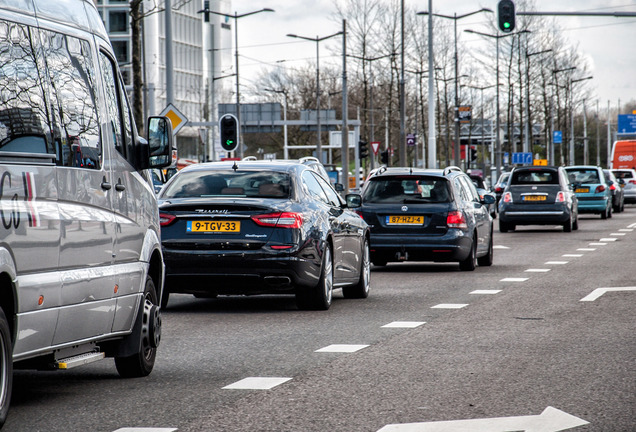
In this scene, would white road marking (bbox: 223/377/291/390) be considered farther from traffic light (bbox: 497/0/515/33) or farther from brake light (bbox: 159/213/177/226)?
traffic light (bbox: 497/0/515/33)

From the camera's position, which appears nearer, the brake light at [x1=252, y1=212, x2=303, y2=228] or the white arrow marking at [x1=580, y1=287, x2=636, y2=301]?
the brake light at [x1=252, y1=212, x2=303, y2=228]

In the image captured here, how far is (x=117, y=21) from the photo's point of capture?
10906 cm

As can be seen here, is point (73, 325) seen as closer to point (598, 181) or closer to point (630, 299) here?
point (630, 299)

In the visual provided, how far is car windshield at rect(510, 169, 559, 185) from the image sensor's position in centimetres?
3234

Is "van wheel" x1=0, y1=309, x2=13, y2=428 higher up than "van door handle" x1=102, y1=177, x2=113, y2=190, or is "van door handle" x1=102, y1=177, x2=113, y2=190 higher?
"van door handle" x1=102, y1=177, x2=113, y2=190

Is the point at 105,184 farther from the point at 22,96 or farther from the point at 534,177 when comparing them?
the point at 534,177

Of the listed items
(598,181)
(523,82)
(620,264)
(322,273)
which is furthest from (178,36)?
(322,273)

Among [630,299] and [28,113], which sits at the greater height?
[28,113]

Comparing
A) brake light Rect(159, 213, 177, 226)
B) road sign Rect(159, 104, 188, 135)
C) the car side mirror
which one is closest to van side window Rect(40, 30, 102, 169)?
brake light Rect(159, 213, 177, 226)

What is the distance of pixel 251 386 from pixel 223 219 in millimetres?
4725

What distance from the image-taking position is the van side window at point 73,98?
684cm

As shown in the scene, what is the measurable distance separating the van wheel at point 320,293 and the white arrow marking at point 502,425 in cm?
623

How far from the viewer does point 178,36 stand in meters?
113

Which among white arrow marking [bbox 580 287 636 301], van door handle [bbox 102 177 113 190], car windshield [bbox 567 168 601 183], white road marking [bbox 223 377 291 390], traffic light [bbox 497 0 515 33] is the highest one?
traffic light [bbox 497 0 515 33]
